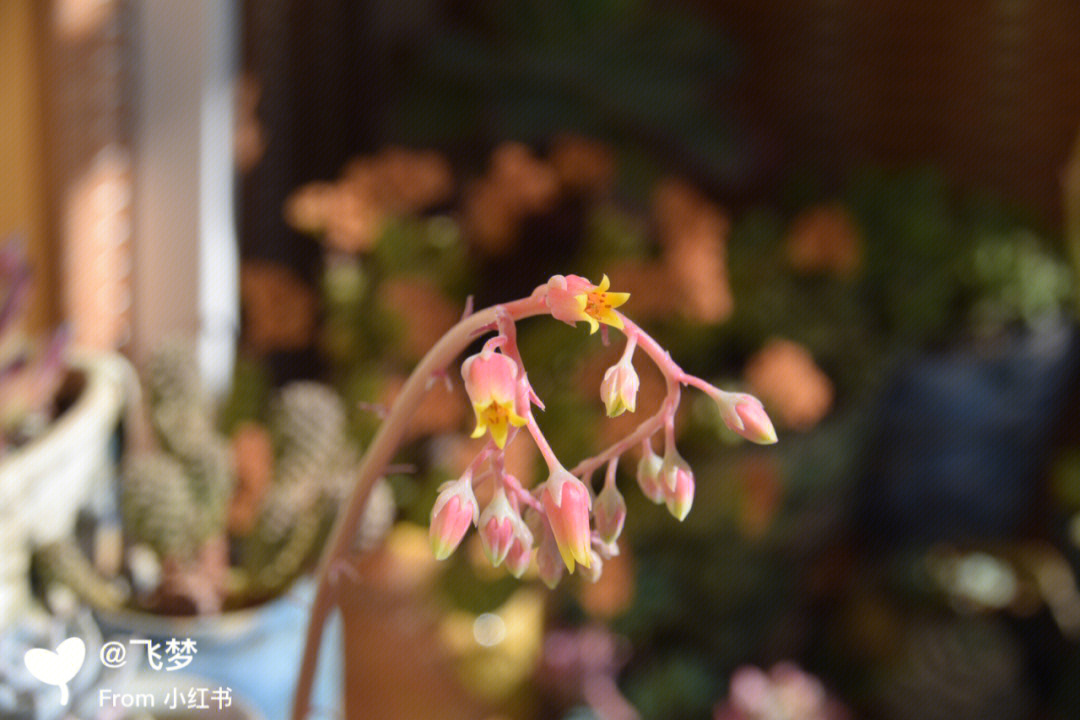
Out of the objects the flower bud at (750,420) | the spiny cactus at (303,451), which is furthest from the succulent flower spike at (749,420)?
the spiny cactus at (303,451)

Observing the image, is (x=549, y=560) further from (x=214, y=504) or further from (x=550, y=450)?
(x=214, y=504)

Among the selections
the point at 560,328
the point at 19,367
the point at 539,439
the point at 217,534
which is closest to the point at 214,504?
the point at 217,534

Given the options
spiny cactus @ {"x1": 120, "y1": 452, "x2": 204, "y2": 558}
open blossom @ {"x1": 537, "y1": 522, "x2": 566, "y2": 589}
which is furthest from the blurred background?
open blossom @ {"x1": 537, "y1": 522, "x2": 566, "y2": 589}

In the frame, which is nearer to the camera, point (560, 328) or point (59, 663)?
point (59, 663)

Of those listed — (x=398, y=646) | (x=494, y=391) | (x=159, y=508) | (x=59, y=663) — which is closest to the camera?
(x=494, y=391)

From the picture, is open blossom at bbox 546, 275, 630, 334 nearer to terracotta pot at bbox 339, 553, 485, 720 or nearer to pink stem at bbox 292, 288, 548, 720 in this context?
pink stem at bbox 292, 288, 548, 720

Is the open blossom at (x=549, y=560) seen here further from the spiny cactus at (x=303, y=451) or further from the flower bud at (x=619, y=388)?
the spiny cactus at (x=303, y=451)
